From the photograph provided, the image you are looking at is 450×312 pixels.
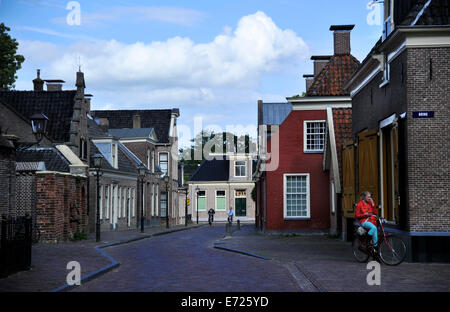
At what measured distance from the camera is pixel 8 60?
3678cm

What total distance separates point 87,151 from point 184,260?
1824 centimetres

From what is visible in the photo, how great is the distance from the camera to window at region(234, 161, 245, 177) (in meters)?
69.9

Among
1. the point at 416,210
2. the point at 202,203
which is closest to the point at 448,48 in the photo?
the point at 416,210

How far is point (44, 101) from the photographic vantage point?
33.6 metres

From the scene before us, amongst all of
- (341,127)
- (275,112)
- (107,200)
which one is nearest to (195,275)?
(341,127)

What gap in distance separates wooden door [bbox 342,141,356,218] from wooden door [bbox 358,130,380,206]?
1.39 metres

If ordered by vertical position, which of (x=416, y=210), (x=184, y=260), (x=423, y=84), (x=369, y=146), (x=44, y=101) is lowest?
(x=184, y=260)

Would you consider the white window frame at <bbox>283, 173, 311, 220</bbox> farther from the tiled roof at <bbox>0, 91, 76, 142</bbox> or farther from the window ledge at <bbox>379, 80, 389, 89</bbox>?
the window ledge at <bbox>379, 80, 389, 89</bbox>

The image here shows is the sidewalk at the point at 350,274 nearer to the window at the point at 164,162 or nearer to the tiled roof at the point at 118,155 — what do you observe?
the tiled roof at the point at 118,155

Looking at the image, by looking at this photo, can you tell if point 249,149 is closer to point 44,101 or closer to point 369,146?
point 44,101

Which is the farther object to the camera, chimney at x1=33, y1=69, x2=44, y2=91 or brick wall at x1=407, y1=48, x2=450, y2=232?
chimney at x1=33, y1=69, x2=44, y2=91

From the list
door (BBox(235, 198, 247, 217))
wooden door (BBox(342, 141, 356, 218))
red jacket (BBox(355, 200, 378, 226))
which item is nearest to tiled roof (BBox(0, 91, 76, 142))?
wooden door (BBox(342, 141, 356, 218))

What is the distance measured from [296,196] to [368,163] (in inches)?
450

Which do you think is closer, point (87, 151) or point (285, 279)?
point (285, 279)
